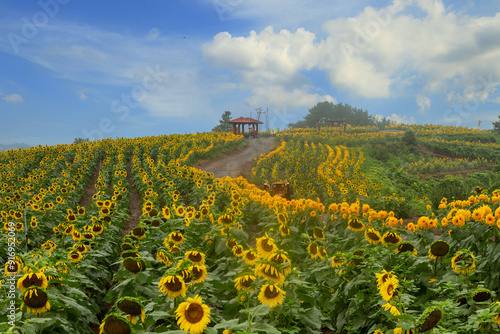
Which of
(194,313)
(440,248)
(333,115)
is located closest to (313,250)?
(440,248)

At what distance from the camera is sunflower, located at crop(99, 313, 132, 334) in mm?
1924

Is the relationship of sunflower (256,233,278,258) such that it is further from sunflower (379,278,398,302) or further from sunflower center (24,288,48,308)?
sunflower center (24,288,48,308)

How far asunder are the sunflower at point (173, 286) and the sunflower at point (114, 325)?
54 cm

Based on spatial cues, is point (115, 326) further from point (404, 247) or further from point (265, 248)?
point (404, 247)

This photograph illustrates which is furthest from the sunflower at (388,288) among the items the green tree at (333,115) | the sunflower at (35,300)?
the green tree at (333,115)

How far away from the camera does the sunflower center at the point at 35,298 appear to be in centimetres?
258

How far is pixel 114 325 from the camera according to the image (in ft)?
6.36

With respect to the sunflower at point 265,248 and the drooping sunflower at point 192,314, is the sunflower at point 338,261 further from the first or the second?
the drooping sunflower at point 192,314

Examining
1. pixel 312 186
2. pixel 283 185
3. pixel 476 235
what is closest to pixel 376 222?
pixel 476 235

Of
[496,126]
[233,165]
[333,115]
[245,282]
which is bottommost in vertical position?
[245,282]

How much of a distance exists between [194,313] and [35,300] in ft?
4.60

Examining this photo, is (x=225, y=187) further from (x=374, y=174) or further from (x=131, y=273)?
(x=374, y=174)

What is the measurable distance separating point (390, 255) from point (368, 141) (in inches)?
1271

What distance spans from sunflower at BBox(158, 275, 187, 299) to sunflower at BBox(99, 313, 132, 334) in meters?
0.54
